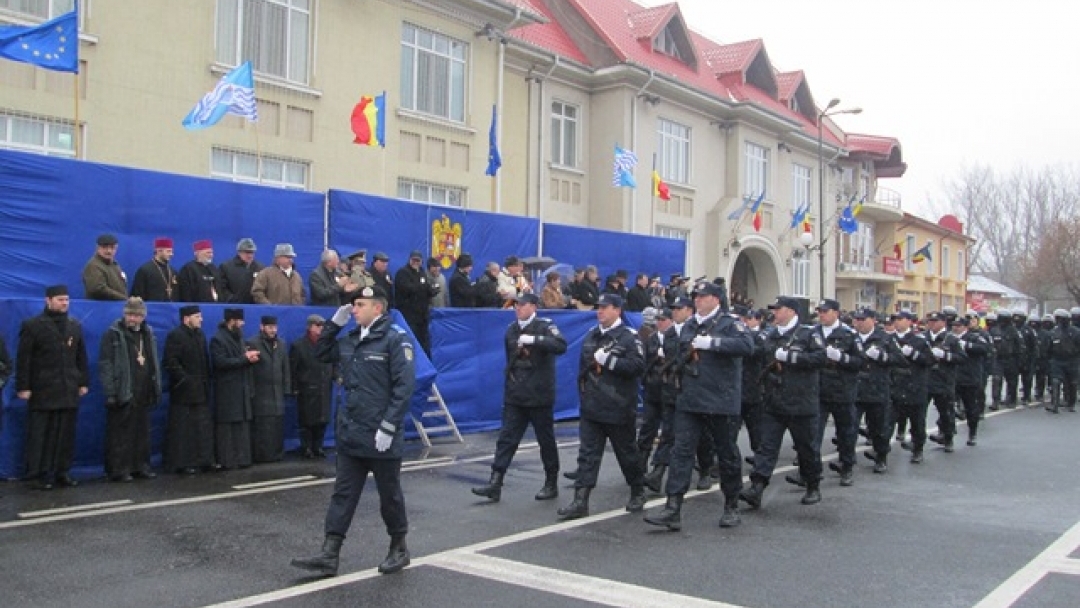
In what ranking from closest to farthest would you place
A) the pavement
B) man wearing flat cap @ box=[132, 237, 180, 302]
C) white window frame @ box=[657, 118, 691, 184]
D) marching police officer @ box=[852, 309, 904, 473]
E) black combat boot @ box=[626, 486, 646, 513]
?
1. the pavement
2. black combat boot @ box=[626, 486, 646, 513]
3. man wearing flat cap @ box=[132, 237, 180, 302]
4. marching police officer @ box=[852, 309, 904, 473]
5. white window frame @ box=[657, 118, 691, 184]

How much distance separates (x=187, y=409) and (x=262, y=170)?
7.74m

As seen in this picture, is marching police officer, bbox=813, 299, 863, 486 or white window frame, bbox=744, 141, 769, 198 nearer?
marching police officer, bbox=813, 299, 863, 486

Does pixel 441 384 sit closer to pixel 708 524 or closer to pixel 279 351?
pixel 279 351

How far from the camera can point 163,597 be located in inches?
217

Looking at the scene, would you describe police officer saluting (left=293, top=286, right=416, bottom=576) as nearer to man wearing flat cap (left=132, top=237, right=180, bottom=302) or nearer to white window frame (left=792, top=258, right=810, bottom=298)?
man wearing flat cap (left=132, top=237, right=180, bottom=302)

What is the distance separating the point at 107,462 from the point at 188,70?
27.2 ft

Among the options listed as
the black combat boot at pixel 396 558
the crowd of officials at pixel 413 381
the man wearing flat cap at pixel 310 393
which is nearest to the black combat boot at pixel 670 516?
the crowd of officials at pixel 413 381

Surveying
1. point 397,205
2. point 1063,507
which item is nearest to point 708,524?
point 1063,507

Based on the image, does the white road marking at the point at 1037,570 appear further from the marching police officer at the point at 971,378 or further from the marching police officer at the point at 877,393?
the marching police officer at the point at 971,378

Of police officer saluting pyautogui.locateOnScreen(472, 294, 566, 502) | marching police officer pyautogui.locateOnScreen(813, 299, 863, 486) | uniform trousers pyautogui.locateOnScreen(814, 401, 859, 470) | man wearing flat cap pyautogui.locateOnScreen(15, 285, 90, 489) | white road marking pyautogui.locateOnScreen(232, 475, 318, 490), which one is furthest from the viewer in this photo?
uniform trousers pyautogui.locateOnScreen(814, 401, 859, 470)

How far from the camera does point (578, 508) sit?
7.92m

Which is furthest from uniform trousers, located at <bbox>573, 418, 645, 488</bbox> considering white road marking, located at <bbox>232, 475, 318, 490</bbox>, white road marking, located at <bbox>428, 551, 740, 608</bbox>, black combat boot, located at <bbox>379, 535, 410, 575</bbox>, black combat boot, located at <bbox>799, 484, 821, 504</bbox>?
white road marking, located at <bbox>232, 475, 318, 490</bbox>

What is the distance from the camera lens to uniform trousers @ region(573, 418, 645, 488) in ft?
26.8

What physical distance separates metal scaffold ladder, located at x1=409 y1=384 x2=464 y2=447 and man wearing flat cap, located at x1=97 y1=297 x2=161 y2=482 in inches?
137
